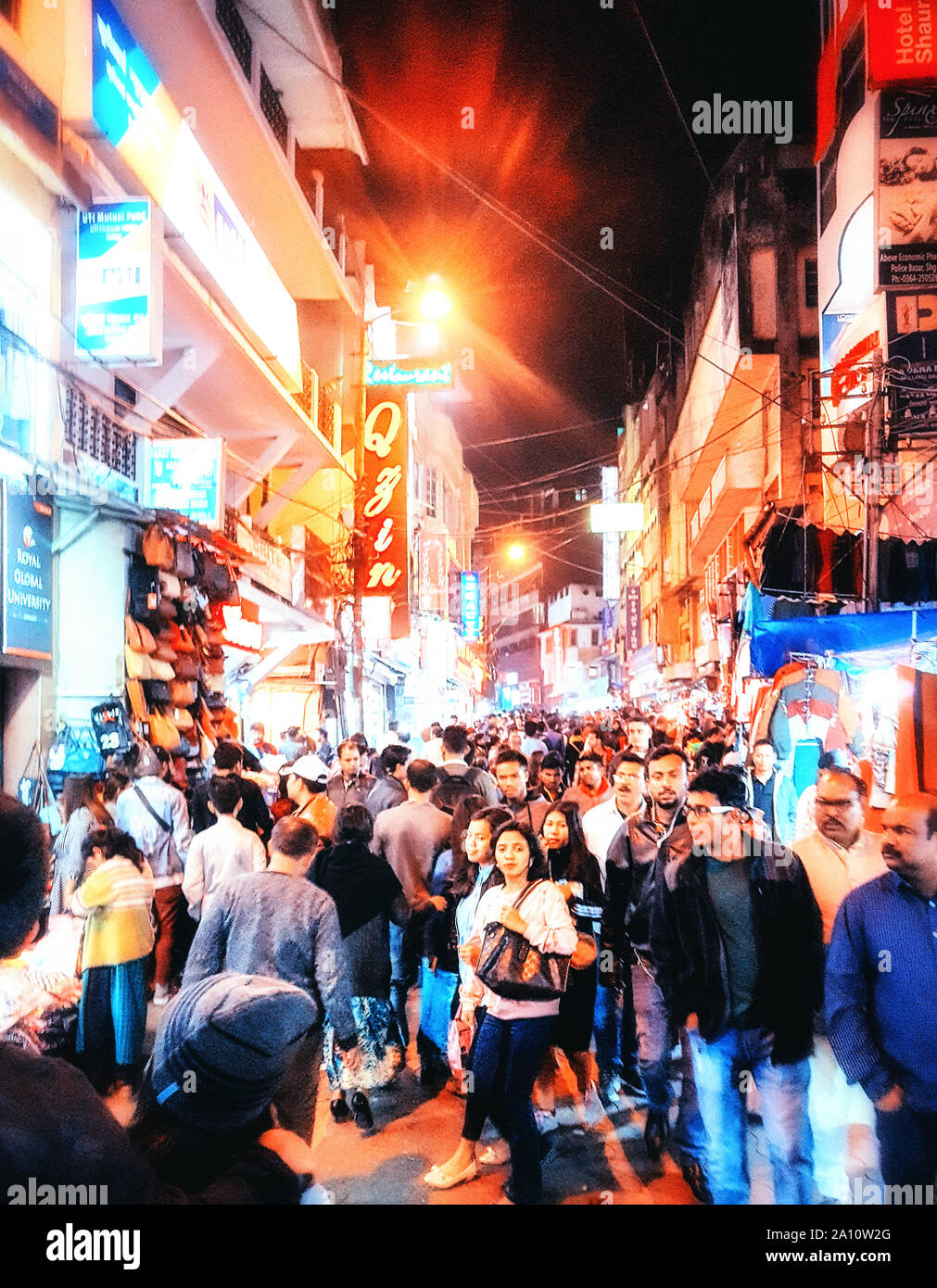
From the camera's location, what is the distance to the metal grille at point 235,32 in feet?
45.7

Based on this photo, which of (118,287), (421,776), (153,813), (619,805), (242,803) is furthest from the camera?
(118,287)

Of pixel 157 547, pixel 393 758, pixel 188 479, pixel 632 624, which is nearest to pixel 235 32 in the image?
pixel 188 479

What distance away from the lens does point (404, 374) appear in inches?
968

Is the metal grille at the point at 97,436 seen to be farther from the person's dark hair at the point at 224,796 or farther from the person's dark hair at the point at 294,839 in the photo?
the person's dark hair at the point at 294,839

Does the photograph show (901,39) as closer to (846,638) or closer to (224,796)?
(846,638)

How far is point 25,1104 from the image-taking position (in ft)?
5.70

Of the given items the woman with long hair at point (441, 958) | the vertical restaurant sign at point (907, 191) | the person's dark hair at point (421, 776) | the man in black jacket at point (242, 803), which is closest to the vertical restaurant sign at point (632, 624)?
the vertical restaurant sign at point (907, 191)

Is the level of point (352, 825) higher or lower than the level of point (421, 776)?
lower

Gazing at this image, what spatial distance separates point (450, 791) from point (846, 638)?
3.92 metres

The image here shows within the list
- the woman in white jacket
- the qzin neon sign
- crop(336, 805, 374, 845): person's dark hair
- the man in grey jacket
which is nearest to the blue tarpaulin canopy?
crop(336, 805, 374, 845): person's dark hair

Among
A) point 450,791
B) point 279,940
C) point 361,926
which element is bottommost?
point 361,926

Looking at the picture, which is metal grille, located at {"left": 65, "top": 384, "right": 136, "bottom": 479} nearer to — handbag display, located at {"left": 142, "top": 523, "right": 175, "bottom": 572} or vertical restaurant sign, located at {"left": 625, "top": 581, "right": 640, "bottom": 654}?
handbag display, located at {"left": 142, "top": 523, "right": 175, "bottom": 572}

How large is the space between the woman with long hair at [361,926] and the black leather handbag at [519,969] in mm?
1357
